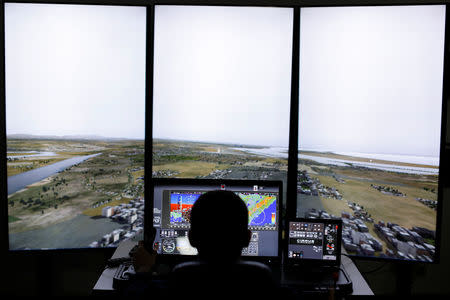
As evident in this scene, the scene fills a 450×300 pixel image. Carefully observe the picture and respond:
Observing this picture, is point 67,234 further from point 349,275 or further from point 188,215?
point 349,275

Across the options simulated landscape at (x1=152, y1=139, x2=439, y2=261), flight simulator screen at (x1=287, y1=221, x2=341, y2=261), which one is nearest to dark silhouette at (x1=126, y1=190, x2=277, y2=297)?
flight simulator screen at (x1=287, y1=221, x2=341, y2=261)

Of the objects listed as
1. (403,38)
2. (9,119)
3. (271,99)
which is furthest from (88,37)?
(403,38)

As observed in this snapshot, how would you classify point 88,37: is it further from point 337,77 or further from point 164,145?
point 337,77

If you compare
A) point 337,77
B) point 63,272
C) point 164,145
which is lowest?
point 63,272

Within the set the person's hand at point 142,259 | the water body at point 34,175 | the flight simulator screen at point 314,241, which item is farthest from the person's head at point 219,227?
the water body at point 34,175

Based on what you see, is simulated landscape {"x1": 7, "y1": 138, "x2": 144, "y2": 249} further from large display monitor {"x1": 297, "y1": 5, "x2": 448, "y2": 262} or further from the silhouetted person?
the silhouetted person

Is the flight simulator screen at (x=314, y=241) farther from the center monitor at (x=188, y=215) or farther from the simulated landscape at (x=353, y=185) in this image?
the simulated landscape at (x=353, y=185)
